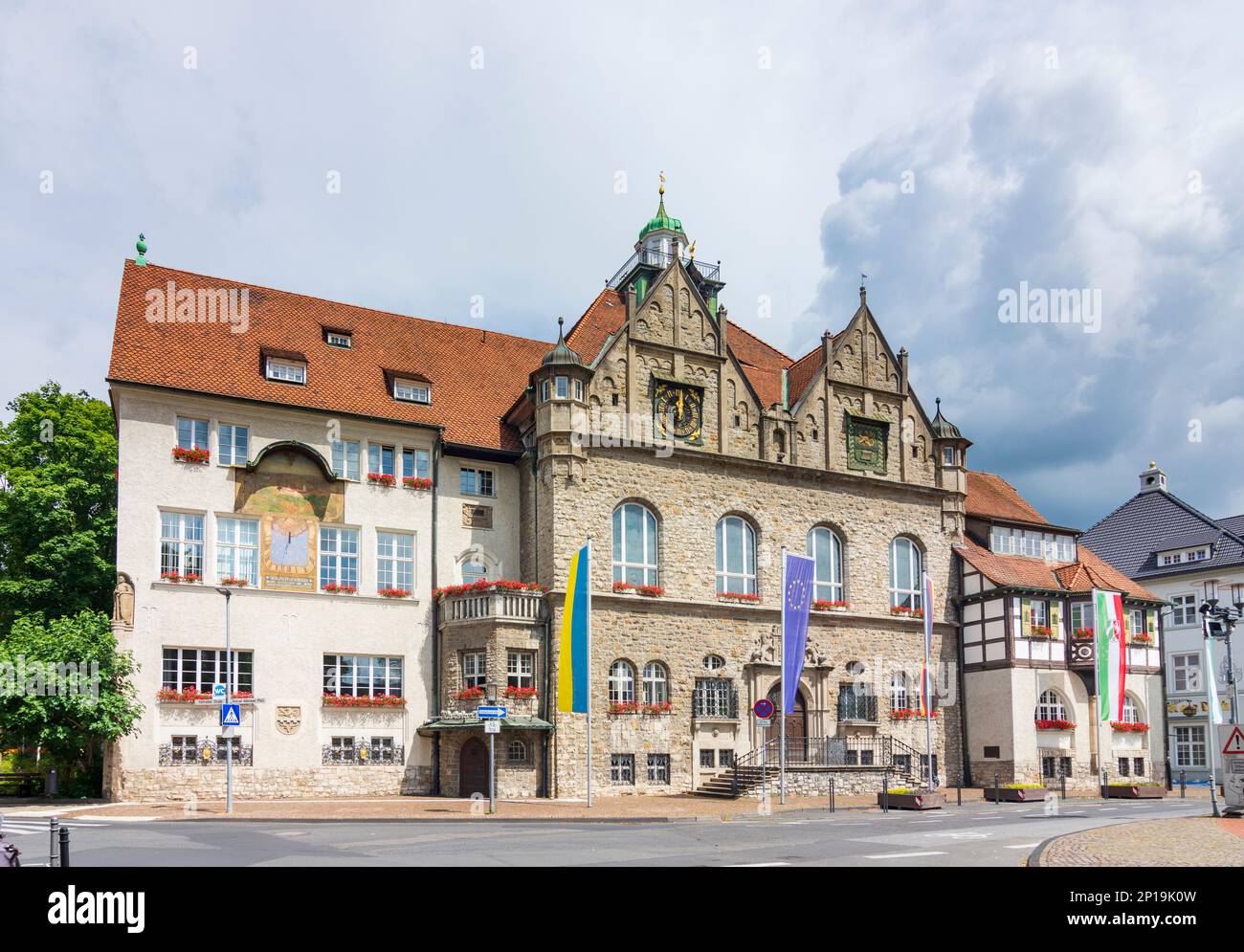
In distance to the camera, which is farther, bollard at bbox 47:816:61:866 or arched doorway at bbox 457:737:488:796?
arched doorway at bbox 457:737:488:796

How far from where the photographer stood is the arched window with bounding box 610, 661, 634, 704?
3709cm

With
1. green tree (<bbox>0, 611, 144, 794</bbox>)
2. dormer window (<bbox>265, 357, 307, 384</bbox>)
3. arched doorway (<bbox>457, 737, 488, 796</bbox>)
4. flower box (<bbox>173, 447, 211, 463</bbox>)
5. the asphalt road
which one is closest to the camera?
the asphalt road

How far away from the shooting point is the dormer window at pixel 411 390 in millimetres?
38656

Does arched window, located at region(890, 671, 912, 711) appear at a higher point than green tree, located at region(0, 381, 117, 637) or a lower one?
lower

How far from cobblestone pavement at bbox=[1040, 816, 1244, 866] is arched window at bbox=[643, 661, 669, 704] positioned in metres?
16.8

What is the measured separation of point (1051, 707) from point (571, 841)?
2802 centimetres

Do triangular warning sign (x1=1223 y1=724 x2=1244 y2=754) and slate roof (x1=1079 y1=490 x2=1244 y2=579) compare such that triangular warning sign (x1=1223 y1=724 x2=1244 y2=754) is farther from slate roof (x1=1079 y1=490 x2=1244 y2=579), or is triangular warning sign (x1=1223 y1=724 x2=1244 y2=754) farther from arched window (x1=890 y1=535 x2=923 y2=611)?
slate roof (x1=1079 y1=490 x2=1244 y2=579)

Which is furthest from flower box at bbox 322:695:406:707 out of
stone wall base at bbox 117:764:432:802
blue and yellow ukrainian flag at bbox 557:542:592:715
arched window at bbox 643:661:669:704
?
arched window at bbox 643:661:669:704

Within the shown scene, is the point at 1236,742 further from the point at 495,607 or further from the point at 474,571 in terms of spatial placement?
the point at 474,571

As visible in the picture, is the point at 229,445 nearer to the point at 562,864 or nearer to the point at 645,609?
the point at 645,609

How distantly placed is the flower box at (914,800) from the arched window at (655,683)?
8573 mm

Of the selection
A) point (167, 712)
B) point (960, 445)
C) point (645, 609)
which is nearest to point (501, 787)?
point (645, 609)

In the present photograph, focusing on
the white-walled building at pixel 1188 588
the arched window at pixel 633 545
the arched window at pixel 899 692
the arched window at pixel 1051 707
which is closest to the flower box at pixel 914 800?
the arched window at pixel 633 545
